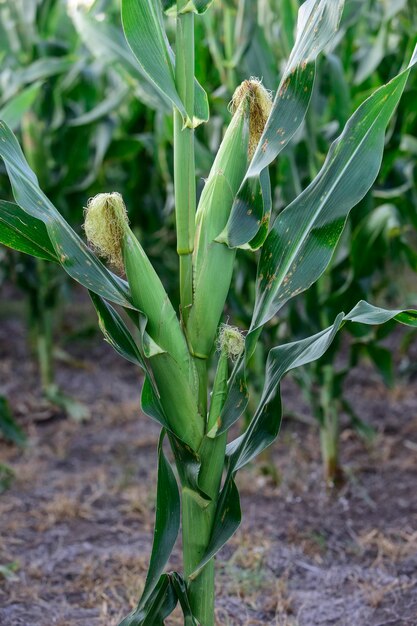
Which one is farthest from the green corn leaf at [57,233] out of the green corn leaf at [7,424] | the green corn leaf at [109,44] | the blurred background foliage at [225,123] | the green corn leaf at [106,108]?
the green corn leaf at [106,108]

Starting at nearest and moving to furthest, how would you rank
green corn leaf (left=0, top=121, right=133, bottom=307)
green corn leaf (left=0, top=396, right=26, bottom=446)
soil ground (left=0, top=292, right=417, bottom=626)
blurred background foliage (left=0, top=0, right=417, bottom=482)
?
green corn leaf (left=0, top=121, right=133, bottom=307), soil ground (left=0, top=292, right=417, bottom=626), blurred background foliage (left=0, top=0, right=417, bottom=482), green corn leaf (left=0, top=396, right=26, bottom=446)

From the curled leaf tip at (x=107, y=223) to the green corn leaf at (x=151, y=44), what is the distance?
17cm

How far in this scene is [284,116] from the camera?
3.93 feet

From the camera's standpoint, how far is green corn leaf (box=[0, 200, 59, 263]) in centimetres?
118

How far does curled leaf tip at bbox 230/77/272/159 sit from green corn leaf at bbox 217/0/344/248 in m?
0.04

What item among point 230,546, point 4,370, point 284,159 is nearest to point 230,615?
point 230,546

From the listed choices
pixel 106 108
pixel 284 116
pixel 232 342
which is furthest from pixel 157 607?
pixel 106 108

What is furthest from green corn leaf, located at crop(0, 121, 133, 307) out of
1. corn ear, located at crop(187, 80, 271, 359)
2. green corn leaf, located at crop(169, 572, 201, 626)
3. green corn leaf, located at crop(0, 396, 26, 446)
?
green corn leaf, located at crop(0, 396, 26, 446)

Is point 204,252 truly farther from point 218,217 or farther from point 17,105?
point 17,105

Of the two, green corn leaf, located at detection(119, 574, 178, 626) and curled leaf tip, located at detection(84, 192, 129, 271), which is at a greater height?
curled leaf tip, located at detection(84, 192, 129, 271)

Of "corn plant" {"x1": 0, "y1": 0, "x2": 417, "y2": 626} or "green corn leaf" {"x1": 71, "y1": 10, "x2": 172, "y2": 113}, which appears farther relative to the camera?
"green corn leaf" {"x1": 71, "y1": 10, "x2": 172, "y2": 113}

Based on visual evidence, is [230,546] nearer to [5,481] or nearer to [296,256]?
[5,481]

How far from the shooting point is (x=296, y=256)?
1.24 metres

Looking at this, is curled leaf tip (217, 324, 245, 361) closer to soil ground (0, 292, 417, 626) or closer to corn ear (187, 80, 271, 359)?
corn ear (187, 80, 271, 359)
